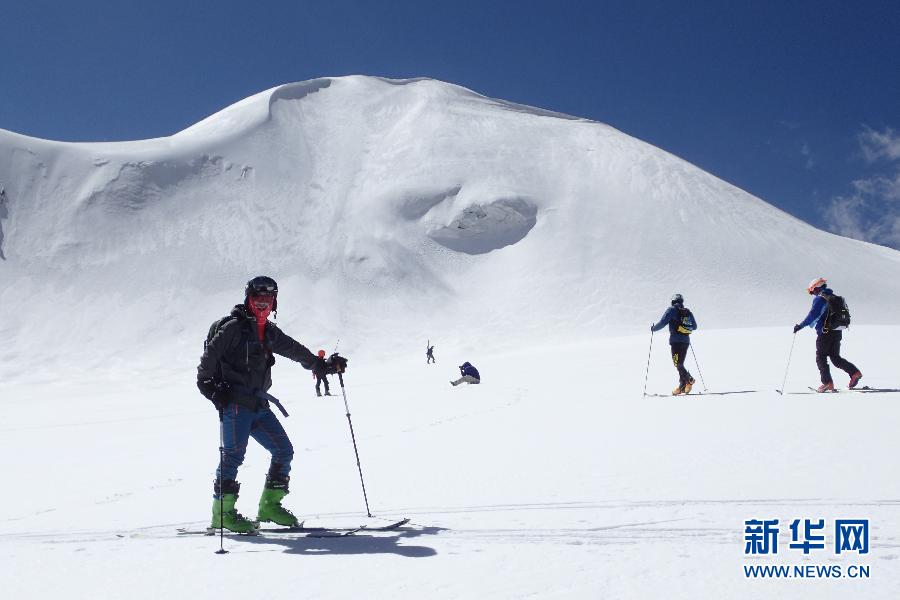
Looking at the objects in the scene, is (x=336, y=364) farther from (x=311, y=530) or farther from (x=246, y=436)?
(x=311, y=530)

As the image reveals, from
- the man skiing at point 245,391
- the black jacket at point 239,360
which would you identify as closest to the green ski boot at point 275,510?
the man skiing at point 245,391

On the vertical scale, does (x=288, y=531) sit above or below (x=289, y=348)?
below

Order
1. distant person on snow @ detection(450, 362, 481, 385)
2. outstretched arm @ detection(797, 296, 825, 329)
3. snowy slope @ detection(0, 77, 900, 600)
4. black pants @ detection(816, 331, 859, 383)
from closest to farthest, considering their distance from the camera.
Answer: snowy slope @ detection(0, 77, 900, 600) → black pants @ detection(816, 331, 859, 383) → outstretched arm @ detection(797, 296, 825, 329) → distant person on snow @ detection(450, 362, 481, 385)

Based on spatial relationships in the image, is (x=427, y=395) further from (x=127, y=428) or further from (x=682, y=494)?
(x=682, y=494)

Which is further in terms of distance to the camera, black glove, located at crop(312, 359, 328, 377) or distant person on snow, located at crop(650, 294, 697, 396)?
distant person on snow, located at crop(650, 294, 697, 396)

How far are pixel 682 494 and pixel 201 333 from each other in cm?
4493

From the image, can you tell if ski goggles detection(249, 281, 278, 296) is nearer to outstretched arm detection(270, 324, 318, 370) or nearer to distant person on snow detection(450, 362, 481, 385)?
outstretched arm detection(270, 324, 318, 370)

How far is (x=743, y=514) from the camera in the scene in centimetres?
451

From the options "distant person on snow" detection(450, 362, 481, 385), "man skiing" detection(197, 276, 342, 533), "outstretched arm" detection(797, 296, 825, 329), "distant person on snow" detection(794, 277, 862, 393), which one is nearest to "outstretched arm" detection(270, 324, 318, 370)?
"man skiing" detection(197, 276, 342, 533)

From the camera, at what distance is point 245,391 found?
4941mm

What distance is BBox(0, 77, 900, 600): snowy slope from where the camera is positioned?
163 inches

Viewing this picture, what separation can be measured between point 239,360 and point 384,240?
5513 centimetres

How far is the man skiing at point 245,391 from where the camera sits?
4875mm

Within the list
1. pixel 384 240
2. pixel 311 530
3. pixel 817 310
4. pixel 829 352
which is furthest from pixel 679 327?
pixel 384 240
